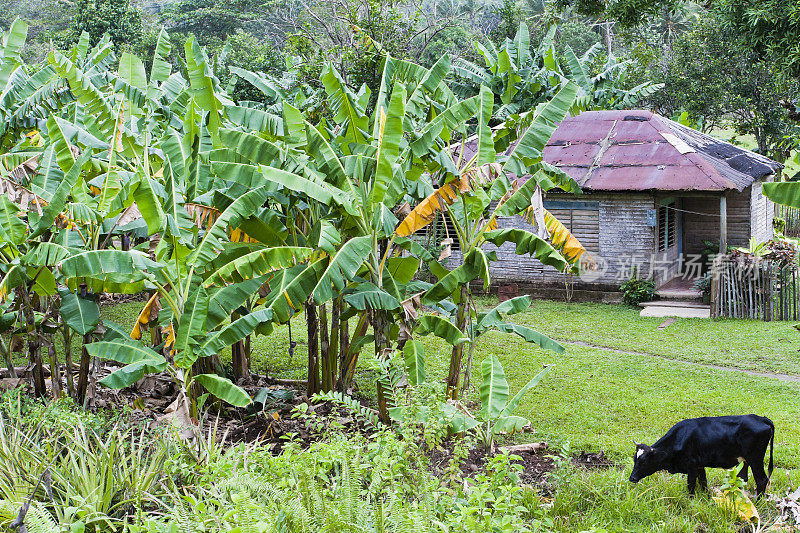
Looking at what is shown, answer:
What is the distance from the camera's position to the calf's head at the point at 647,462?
6086 millimetres

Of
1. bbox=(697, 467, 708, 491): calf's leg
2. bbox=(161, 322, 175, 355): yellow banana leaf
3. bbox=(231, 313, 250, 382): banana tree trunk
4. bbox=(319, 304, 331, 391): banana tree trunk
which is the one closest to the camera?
bbox=(697, 467, 708, 491): calf's leg

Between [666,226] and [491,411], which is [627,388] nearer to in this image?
[491,411]

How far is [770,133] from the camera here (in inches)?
933

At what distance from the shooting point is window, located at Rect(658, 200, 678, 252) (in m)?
17.4

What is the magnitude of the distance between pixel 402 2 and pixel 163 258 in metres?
11.1

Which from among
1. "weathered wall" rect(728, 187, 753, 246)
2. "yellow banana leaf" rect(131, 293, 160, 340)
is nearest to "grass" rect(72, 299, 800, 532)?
"yellow banana leaf" rect(131, 293, 160, 340)

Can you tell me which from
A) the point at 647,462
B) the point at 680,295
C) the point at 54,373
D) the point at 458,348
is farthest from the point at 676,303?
the point at 54,373

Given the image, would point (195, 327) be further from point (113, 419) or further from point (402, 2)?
point (402, 2)

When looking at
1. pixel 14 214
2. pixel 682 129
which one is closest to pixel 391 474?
pixel 14 214

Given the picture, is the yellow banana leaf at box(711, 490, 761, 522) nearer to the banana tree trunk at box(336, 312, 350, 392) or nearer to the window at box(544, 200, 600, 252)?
the banana tree trunk at box(336, 312, 350, 392)

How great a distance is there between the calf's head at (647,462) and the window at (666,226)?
12.0 meters

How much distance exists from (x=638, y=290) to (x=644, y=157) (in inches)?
123

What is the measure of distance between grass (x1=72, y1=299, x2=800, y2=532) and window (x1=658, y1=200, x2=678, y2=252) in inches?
95.0

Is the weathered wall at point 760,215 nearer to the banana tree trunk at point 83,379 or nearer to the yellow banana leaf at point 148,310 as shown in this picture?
the yellow banana leaf at point 148,310
